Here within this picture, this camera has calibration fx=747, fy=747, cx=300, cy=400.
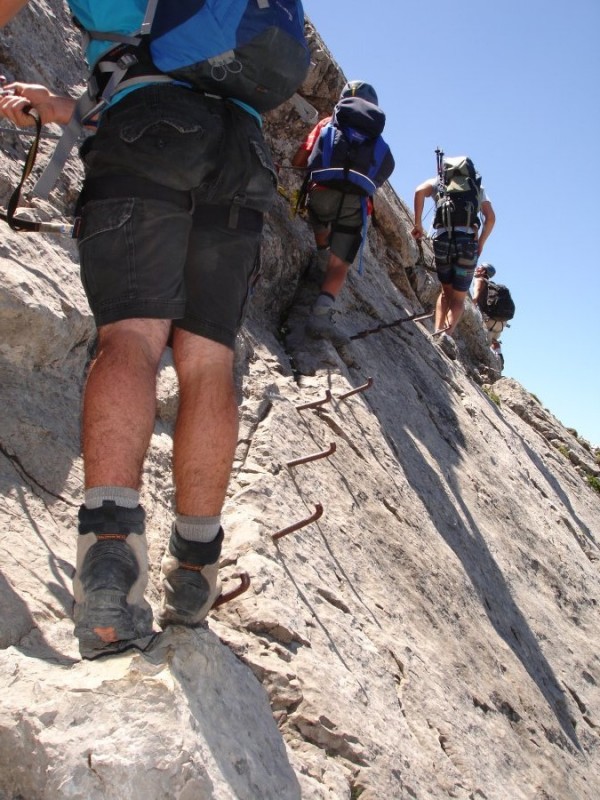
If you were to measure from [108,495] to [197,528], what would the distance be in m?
0.43

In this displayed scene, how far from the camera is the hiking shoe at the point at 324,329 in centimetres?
741

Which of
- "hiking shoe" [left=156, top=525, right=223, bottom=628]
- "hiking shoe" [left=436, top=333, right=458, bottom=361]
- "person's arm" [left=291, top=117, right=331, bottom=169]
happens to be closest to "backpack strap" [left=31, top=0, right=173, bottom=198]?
"hiking shoe" [left=156, top=525, right=223, bottom=628]

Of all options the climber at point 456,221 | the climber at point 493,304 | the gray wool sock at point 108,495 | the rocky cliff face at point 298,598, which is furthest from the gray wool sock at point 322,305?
the climber at point 493,304

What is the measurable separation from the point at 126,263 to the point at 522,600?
535cm

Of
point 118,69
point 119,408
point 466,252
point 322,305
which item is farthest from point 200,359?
point 466,252

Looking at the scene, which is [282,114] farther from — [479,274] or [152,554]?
[479,274]

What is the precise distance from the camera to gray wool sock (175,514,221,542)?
2840mm

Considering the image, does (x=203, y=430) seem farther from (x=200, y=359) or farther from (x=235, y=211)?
(x=235, y=211)

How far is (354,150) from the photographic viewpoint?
7.59 metres

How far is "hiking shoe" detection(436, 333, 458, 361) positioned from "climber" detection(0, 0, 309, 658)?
321 inches

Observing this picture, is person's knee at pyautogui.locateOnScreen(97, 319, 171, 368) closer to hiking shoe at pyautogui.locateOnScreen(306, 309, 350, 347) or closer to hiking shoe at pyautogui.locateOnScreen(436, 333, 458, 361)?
hiking shoe at pyautogui.locateOnScreen(306, 309, 350, 347)

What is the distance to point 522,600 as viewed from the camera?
22.3 feet

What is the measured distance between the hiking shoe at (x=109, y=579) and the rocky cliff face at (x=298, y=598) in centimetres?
11

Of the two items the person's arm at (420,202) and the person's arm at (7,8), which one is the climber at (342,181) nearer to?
the person's arm at (420,202)
